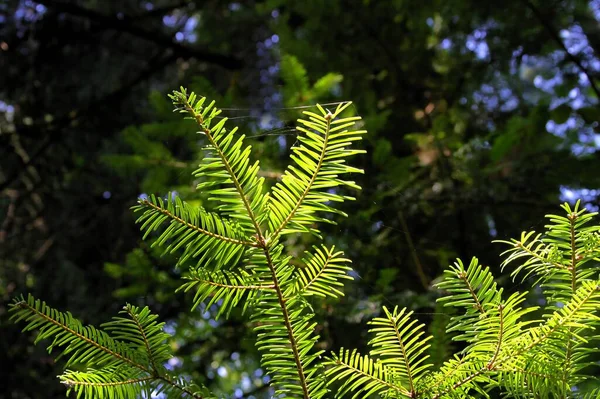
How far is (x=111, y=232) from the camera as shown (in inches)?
151

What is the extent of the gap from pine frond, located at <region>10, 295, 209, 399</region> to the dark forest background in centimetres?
52

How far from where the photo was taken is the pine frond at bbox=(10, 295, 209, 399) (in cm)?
77

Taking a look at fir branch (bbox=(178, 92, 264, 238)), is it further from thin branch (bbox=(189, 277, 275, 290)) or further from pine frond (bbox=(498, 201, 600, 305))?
pine frond (bbox=(498, 201, 600, 305))

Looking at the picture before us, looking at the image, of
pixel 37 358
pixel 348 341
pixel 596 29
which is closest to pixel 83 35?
pixel 37 358

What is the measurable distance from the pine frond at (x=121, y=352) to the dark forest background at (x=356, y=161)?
1.70ft

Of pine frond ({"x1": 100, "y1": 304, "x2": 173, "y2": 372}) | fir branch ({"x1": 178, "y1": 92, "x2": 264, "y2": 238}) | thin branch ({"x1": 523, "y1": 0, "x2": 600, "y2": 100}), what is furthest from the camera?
thin branch ({"x1": 523, "y1": 0, "x2": 600, "y2": 100})

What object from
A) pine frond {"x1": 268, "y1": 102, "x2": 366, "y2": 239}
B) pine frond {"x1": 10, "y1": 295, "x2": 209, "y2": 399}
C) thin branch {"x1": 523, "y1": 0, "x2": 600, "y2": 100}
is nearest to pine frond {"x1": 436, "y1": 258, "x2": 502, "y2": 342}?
pine frond {"x1": 268, "y1": 102, "x2": 366, "y2": 239}

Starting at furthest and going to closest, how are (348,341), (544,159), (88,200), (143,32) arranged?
1. (88,200)
2. (143,32)
3. (544,159)
4. (348,341)

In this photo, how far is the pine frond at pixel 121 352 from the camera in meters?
0.77

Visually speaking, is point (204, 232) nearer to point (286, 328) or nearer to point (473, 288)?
point (286, 328)

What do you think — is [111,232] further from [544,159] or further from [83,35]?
[544,159]

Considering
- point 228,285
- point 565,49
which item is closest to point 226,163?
point 228,285

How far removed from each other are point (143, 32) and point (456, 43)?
1.82m

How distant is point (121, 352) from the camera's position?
80cm
